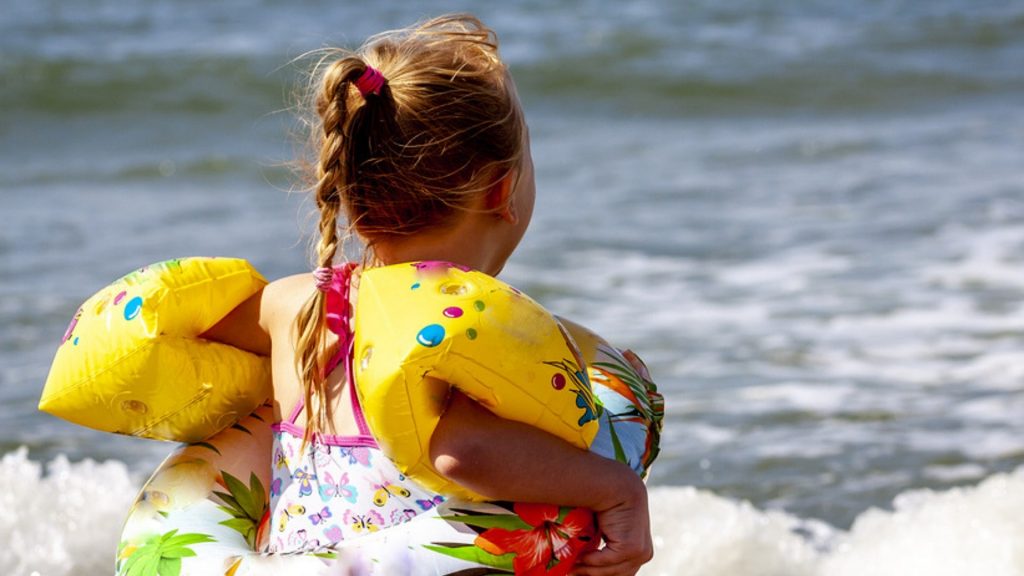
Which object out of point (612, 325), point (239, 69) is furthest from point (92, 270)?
point (239, 69)

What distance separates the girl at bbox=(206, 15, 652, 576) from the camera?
2244 millimetres

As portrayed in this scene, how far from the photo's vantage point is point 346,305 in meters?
2.32

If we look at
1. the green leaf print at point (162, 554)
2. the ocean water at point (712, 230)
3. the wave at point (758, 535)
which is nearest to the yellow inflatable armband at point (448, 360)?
the green leaf print at point (162, 554)

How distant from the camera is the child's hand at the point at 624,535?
227 cm

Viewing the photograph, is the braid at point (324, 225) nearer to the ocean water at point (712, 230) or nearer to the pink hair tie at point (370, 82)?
the pink hair tie at point (370, 82)

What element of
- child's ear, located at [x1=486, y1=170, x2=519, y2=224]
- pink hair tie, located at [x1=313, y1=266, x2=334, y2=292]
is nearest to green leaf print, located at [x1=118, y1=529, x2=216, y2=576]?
pink hair tie, located at [x1=313, y1=266, x2=334, y2=292]

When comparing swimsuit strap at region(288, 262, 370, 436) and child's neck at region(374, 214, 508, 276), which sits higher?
child's neck at region(374, 214, 508, 276)

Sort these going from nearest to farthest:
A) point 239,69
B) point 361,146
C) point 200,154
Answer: point 361,146, point 200,154, point 239,69

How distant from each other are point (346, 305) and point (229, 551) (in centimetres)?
47

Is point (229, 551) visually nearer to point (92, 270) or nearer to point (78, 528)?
point (78, 528)

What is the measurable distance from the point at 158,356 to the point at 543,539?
81 centimetres

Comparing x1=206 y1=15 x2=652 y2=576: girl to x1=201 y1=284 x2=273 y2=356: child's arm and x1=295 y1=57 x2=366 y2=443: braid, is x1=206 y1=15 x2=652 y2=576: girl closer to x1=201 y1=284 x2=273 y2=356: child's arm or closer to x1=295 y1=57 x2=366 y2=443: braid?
x1=295 y1=57 x2=366 y2=443: braid

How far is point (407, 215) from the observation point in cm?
233

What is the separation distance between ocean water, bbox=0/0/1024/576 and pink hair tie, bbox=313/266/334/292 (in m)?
0.60
